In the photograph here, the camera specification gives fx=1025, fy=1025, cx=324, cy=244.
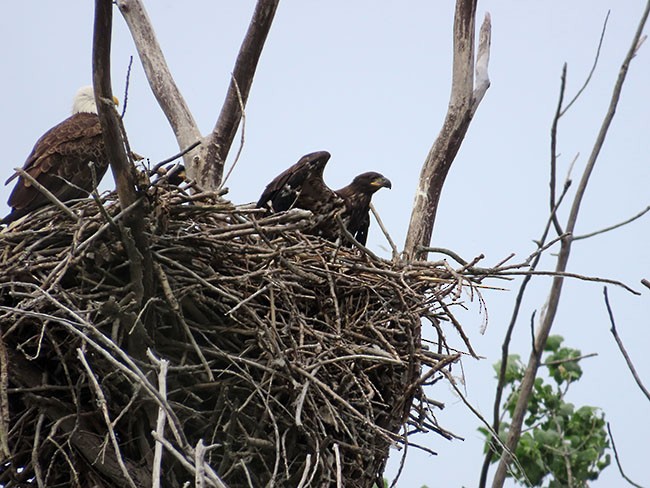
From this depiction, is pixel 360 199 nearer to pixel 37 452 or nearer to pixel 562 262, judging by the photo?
pixel 562 262

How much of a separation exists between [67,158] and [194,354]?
1.73 m

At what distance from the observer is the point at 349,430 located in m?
4.81

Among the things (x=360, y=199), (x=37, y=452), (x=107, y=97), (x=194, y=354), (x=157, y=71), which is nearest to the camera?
(x=107, y=97)

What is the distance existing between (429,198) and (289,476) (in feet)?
7.37

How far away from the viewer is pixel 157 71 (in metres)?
6.96

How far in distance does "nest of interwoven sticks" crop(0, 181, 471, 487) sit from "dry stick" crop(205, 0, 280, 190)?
5.42 ft

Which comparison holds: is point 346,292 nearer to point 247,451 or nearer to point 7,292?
point 247,451

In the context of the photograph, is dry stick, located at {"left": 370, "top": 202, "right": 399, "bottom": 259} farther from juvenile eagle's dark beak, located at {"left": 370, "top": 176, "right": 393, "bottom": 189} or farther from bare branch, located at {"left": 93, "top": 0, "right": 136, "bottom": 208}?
bare branch, located at {"left": 93, "top": 0, "right": 136, "bottom": 208}

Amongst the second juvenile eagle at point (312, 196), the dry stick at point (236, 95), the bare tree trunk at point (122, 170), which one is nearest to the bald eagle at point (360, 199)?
the second juvenile eagle at point (312, 196)

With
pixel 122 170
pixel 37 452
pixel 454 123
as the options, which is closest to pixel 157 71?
pixel 454 123

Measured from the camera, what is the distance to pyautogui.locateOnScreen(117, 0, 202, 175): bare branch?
688 cm

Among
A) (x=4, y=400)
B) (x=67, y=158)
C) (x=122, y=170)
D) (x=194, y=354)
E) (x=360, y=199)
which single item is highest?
(x=360, y=199)

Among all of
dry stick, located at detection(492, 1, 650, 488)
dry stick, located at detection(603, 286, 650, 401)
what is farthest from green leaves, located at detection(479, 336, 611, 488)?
dry stick, located at detection(603, 286, 650, 401)

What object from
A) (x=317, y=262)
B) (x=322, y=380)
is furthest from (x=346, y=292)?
(x=322, y=380)
